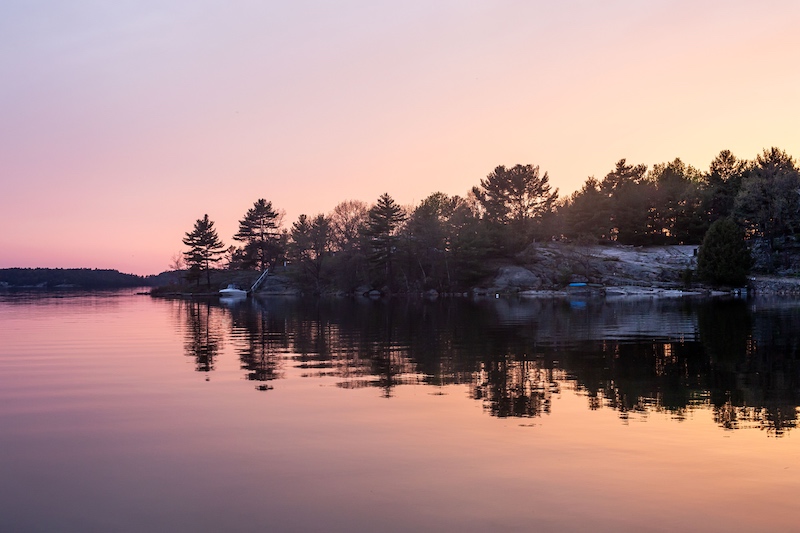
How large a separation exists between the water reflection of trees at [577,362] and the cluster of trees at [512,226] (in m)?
68.8

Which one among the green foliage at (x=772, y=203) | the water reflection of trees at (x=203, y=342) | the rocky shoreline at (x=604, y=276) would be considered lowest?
the water reflection of trees at (x=203, y=342)

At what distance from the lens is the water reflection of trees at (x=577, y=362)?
47.5 ft

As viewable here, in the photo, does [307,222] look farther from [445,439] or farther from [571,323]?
[445,439]

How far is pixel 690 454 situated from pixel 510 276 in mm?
95377

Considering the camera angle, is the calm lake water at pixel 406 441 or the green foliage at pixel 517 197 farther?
the green foliage at pixel 517 197

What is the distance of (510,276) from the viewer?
104438mm

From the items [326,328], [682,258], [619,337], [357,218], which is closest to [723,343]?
[619,337]

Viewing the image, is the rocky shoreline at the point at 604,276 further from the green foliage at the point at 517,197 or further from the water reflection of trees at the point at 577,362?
the water reflection of trees at the point at 577,362

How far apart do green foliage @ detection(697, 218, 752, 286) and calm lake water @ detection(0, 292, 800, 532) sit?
65.1 metres

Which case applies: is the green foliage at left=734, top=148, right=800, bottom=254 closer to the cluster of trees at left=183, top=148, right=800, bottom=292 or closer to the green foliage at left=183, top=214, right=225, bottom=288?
the cluster of trees at left=183, top=148, right=800, bottom=292

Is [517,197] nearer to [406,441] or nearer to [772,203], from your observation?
[772,203]

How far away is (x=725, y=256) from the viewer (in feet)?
270

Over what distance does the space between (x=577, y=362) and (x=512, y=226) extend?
95779mm

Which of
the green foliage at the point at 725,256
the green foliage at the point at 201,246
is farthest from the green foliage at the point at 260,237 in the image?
the green foliage at the point at 725,256
